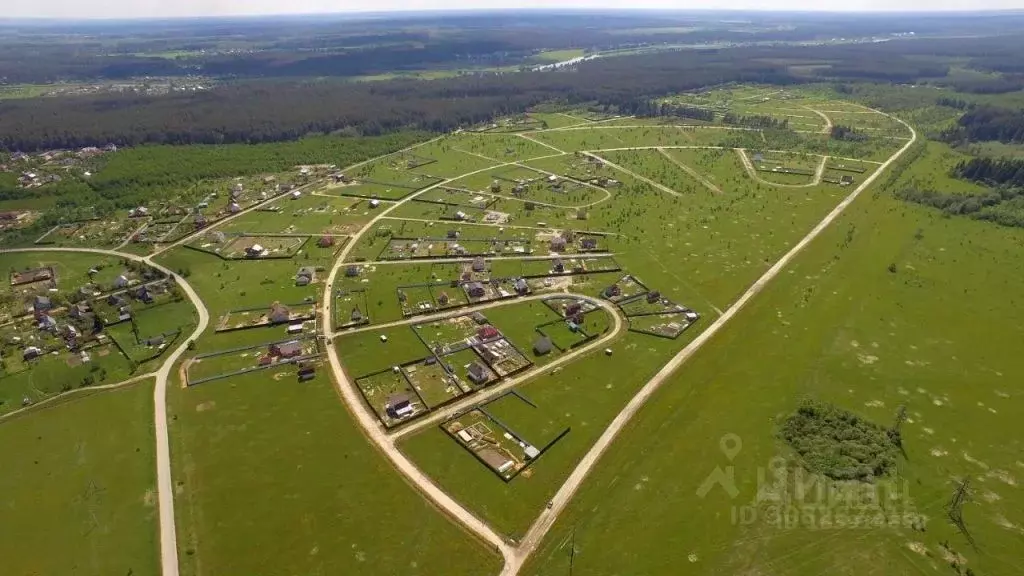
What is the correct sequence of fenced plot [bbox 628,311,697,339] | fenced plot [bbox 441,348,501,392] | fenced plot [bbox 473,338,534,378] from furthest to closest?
fenced plot [bbox 628,311,697,339] → fenced plot [bbox 473,338,534,378] → fenced plot [bbox 441,348,501,392]

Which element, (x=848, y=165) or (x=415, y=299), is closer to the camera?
(x=415, y=299)

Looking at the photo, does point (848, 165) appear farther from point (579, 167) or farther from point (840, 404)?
point (840, 404)

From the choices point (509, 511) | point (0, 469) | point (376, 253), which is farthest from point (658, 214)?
point (0, 469)

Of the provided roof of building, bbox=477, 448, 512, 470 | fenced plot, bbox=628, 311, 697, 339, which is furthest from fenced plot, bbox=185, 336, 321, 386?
fenced plot, bbox=628, 311, 697, 339

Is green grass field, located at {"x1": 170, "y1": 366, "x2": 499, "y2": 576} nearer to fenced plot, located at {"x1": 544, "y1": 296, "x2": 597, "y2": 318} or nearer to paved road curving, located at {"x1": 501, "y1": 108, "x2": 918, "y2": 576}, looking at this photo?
paved road curving, located at {"x1": 501, "y1": 108, "x2": 918, "y2": 576}

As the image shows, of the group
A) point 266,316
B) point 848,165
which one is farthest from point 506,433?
point 848,165

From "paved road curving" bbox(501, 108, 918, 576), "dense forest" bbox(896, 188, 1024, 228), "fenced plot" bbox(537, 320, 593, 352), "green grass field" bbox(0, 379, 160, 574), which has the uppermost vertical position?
"dense forest" bbox(896, 188, 1024, 228)

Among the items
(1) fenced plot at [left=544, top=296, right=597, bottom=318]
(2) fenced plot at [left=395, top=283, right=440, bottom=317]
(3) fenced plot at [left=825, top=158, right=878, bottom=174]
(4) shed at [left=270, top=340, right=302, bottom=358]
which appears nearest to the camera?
(4) shed at [left=270, top=340, right=302, bottom=358]

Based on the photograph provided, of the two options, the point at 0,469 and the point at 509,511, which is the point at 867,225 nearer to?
the point at 509,511
